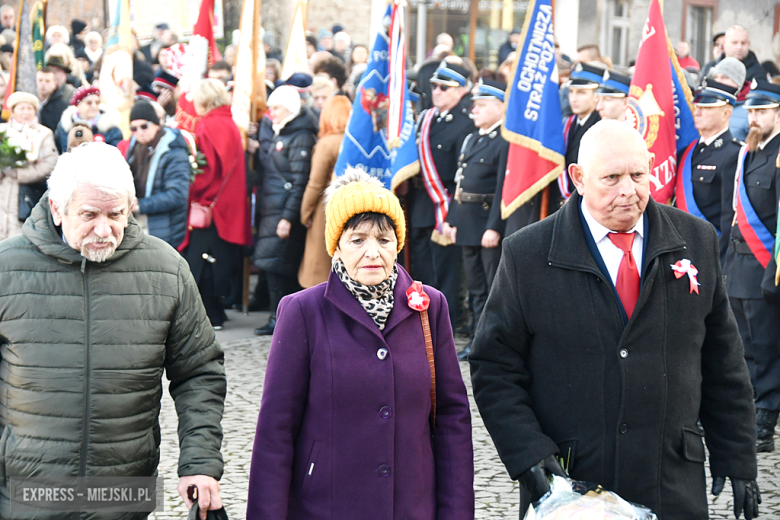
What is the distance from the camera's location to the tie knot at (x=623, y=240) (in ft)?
10.6

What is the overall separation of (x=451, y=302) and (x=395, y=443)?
618 cm

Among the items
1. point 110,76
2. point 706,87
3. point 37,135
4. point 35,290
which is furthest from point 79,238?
point 110,76

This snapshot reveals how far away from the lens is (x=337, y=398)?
121 inches

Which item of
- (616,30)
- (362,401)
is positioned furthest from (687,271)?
(616,30)

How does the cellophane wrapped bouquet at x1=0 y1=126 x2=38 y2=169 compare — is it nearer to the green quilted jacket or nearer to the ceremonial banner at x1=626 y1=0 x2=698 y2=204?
the ceremonial banner at x1=626 y1=0 x2=698 y2=204

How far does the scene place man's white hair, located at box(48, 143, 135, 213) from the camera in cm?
306

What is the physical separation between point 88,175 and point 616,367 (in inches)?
66.8

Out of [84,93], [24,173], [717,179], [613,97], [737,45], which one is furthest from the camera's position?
[84,93]

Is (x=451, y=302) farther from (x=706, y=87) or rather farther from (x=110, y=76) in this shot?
(x=110, y=76)

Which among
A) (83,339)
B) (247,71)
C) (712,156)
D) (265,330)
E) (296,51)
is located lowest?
(265,330)

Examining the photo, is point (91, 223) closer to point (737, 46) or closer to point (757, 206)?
point (757, 206)

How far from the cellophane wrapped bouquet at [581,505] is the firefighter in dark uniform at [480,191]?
5341 millimetres

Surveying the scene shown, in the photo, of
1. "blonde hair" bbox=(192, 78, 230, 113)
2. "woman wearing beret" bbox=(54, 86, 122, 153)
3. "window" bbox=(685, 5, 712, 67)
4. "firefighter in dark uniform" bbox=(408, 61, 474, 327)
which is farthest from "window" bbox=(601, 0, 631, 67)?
"blonde hair" bbox=(192, 78, 230, 113)

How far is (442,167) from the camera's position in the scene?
30.0ft
